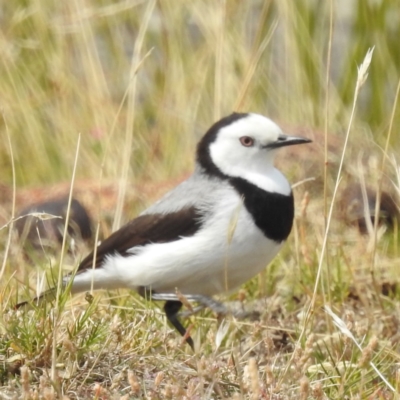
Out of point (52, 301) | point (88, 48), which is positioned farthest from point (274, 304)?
point (88, 48)

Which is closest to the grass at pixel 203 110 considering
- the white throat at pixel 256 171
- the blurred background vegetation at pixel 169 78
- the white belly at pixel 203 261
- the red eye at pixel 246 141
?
the blurred background vegetation at pixel 169 78

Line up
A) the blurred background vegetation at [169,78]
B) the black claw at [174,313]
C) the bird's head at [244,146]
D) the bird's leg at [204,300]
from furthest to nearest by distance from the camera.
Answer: the blurred background vegetation at [169,78] < the bird's head at [244,146] < the black claw at [174,313] < the bird's leg at [204,300]

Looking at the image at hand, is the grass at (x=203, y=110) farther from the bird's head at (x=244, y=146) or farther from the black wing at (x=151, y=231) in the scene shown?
the bird's head at (x=244, y=146)

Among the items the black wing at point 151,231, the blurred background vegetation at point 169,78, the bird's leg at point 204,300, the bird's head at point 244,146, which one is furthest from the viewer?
the blurred background vegetation at point 169,78

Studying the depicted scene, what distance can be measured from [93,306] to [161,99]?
12.9 ft

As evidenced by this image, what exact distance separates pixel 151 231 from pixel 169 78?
2.93 meters

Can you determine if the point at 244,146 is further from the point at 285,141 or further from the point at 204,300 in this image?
the point at 204,300

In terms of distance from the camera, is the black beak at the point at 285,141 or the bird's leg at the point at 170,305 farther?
the black beak at the point at 285,141

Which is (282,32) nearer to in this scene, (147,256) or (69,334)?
(147,256)

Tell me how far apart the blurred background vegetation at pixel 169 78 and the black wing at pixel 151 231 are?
69.6 inches

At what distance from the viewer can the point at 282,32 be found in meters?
7.04

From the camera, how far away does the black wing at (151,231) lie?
409 cm

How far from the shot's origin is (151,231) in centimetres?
423

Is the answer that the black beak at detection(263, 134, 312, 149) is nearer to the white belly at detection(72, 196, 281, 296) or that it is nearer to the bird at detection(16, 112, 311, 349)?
the bird at detection(16, 112, 311, 349)
